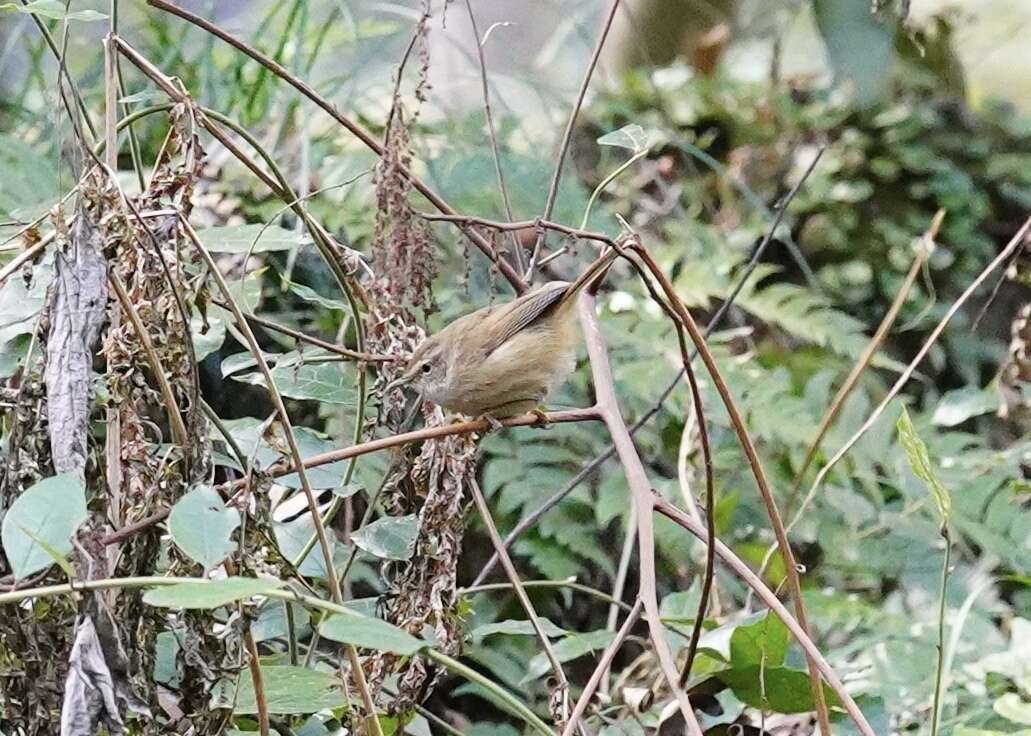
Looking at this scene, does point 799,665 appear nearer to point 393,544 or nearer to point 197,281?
point 393,544

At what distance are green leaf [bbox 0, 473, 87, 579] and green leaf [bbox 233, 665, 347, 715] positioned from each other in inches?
12.1

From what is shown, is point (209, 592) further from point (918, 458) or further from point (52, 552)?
point (918, 458)

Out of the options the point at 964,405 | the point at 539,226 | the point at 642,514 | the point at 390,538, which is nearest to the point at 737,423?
the point at 642,514

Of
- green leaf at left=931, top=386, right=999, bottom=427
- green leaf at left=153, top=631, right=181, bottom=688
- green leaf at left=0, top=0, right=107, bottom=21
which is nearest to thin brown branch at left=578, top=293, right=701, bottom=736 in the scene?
green leaf at left=153, top=631, right=181, bottom=688

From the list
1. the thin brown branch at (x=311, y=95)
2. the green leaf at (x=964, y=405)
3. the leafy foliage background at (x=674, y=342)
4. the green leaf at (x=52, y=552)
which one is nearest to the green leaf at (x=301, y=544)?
the leafy foliage background at (x=674, y=342)

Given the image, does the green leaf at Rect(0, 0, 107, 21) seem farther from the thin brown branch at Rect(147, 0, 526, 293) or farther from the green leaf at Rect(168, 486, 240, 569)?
the green leaf at Rect(168, 486, 240, 569)

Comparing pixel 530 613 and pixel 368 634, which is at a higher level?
pixel 368 634

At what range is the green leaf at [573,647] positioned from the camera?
165 cm

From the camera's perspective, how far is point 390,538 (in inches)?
50.5

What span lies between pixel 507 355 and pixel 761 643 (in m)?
0.55

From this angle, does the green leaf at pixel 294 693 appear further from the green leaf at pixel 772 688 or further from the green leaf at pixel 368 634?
the green leaf at pixel 772 688


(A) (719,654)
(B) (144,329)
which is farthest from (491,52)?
(B) (144,329)

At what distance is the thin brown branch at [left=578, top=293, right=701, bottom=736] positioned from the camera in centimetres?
101

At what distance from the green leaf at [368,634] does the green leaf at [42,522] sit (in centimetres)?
19
